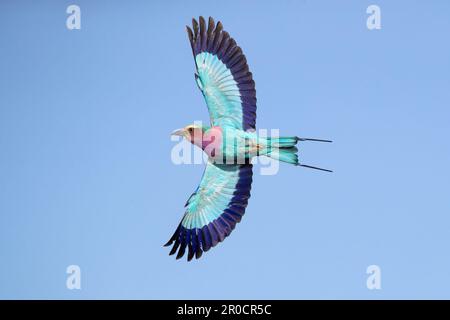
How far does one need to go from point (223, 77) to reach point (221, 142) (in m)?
0.88

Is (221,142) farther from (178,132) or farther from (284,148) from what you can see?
(284,148)

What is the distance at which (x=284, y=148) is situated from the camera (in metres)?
6.43

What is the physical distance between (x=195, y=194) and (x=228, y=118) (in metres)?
1.03

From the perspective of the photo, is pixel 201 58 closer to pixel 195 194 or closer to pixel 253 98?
pixel 253 98

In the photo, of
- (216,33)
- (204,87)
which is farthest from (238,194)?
(216,33)

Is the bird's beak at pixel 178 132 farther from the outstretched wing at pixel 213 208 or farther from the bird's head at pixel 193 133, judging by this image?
the outstretched wing at pixel 213 208

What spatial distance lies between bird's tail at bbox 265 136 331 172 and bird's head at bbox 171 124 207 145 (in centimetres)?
77

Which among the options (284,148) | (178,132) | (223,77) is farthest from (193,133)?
(284,148)

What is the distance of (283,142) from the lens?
6.40m

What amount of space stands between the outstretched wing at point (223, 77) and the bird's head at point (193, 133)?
0.87 ft

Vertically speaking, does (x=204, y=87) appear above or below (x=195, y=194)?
above

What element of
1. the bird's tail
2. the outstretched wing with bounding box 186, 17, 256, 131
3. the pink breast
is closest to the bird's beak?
the pink breast

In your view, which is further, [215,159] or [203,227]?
[203,227]
